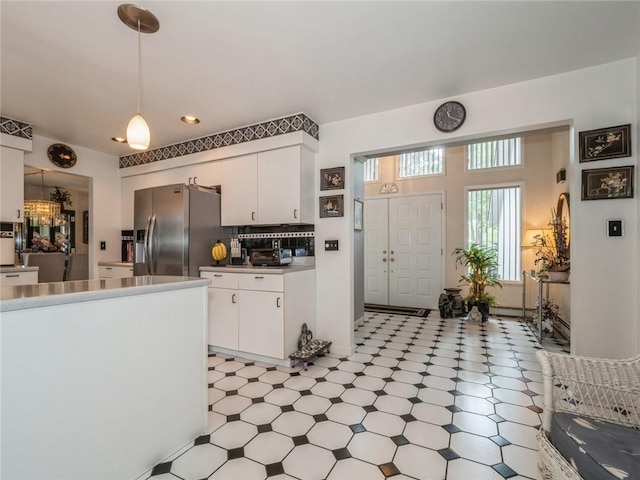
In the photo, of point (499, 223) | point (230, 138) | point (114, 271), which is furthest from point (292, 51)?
point (499, 223)

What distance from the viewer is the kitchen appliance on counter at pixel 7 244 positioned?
3283 mm

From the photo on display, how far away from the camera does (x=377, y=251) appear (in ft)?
18.5

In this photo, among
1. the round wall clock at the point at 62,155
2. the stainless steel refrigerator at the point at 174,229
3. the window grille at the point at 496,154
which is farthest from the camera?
the window grille at the point at 496,154

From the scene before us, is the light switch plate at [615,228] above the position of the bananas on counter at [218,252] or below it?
above

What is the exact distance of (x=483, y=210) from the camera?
4996mm

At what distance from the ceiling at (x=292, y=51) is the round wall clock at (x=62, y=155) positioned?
77cm

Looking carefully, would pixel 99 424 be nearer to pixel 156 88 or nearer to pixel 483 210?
pixel 156 88

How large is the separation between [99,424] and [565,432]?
1.96 metres

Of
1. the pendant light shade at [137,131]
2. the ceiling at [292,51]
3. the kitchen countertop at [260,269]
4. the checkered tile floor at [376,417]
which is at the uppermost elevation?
the ceiling at [292,51]

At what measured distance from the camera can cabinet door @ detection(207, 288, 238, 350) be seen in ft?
10.1

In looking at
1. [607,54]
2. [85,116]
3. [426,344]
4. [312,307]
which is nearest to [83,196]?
[85,116]

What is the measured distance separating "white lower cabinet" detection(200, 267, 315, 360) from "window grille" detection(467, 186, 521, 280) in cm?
332

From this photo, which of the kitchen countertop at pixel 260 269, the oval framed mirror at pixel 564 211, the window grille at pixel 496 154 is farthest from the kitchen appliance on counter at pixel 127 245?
the oval framed mirror at pixel 564 211

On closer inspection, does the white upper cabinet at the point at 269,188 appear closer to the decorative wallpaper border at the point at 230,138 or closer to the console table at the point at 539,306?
the decorative wallpaper border at the point at 230,138
